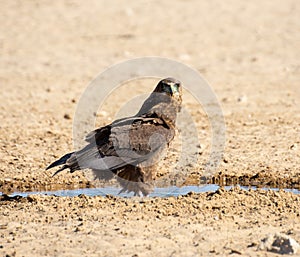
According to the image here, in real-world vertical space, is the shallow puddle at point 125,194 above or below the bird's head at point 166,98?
below

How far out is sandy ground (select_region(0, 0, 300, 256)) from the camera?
6.12 metres

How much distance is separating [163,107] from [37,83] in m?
6.36

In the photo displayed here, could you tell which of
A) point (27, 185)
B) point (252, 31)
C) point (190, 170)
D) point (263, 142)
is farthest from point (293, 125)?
point (252, 31)

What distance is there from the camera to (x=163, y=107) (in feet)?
24.8

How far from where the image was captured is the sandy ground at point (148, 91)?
6121 millimetres

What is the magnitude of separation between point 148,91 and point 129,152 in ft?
18.8

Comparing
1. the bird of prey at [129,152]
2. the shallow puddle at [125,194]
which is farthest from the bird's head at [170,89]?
the shallow puddle at [125,194]

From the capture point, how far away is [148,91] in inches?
502

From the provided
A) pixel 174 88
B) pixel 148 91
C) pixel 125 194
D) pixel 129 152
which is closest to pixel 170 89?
pixel 174 88

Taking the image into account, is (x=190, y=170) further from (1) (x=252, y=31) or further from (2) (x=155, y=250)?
(1) (x=252, y=31)

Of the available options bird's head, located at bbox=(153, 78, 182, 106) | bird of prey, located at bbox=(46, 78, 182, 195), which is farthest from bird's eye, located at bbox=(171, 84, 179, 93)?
bird of prey, located at bbox=(46, 78, 182, 195)

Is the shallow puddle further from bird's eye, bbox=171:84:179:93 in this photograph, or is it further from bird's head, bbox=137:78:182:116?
bird's eye, bbox=171:84:179:93

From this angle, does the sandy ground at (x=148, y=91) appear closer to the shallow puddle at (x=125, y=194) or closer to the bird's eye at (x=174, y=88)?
the shallow puddle at (x=125, y=194)

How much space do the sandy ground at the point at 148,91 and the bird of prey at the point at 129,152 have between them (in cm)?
27
